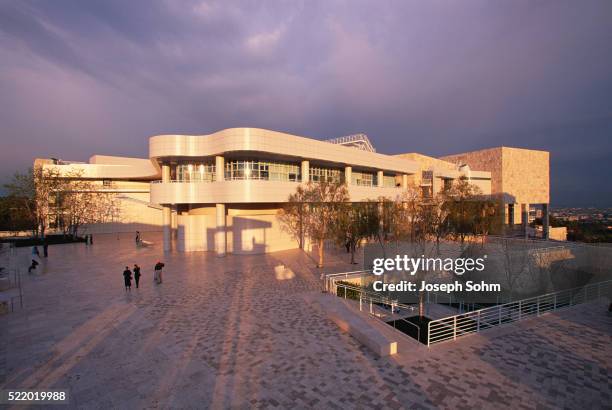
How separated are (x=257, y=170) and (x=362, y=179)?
16.1 m

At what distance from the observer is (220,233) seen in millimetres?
24109

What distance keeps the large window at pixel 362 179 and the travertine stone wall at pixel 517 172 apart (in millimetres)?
27866

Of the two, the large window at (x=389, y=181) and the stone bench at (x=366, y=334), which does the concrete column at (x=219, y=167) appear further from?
the large window at (x=389, y=181)

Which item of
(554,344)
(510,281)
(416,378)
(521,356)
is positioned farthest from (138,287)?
(510,281)

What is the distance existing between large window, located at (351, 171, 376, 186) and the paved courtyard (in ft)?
81.4

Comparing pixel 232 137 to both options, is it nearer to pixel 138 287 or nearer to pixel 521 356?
pixel 138 287

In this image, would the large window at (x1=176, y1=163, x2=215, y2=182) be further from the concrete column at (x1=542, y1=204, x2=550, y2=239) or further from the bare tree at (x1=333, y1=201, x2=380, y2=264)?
the concrete column at (x1=542, y1=204, x2=550, y2=239)

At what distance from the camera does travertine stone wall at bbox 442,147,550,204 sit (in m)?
50.5

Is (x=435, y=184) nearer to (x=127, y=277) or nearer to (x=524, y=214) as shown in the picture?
(x=524, y=214)

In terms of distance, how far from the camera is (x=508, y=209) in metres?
53.1

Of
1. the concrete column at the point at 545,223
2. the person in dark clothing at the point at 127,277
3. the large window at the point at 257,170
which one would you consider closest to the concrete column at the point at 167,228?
the large window at the point at 257,170

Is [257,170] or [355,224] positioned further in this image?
[257,170]

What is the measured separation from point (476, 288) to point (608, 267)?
10.6 meters

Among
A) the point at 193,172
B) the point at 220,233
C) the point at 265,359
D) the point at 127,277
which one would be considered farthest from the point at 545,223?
the point at 127,277
